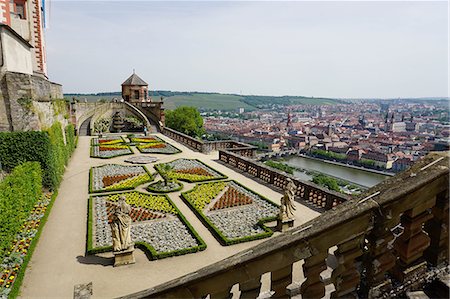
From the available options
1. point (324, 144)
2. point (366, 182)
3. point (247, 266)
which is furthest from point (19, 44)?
point (324, 144)

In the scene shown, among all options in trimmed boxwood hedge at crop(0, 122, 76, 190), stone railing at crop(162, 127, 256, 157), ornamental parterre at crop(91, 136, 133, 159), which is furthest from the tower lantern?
trimmed boxwood hedge at crop(0, 122, 76, 190)

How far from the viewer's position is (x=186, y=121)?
55.3m

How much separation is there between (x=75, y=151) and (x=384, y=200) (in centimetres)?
3172

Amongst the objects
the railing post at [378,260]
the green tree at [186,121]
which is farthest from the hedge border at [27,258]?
the green tree at [186,121]

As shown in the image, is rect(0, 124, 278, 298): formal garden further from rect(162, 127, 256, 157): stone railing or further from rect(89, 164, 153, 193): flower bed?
rect(162, 127, 256, 157): stone railing

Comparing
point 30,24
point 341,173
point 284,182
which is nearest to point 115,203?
point 284,182

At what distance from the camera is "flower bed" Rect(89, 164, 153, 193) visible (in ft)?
58.5

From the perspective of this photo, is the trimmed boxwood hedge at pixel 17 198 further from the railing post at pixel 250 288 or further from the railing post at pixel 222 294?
the railing post at pixel 250 288

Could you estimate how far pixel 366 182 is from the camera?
2815 inches

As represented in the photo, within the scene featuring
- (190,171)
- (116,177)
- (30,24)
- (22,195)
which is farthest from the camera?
(30,24)

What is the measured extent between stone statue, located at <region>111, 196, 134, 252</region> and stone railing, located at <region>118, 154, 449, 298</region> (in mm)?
7529

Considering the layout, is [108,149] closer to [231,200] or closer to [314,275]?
[231,200]

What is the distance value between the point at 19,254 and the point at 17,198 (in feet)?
7.61

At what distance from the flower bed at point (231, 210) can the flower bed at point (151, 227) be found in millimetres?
1058
